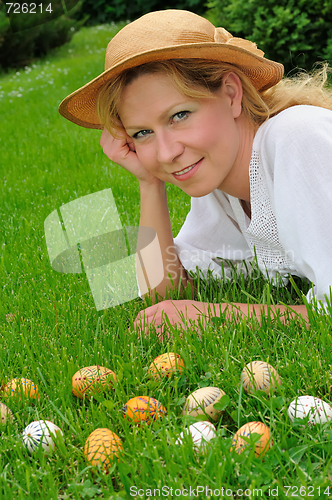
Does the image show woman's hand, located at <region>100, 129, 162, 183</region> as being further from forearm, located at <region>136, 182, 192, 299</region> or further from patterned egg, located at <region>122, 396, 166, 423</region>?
patterned egg, located at <region>122, 396, 166, 423</region>

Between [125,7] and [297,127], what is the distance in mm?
16863

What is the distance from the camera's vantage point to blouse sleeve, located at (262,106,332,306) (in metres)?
1.87

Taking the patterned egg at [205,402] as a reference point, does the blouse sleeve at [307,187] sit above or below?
Result: above

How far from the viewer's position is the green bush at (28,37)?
1129cm

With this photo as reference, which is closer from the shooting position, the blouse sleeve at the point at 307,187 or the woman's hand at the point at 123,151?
the blouse sleeve at the point at 307,187

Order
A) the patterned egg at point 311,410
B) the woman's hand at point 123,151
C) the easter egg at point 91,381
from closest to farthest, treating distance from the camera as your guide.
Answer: the patterned egg at point 311,410
the easter egg at point 91,381
the woman's hand at point 123,151

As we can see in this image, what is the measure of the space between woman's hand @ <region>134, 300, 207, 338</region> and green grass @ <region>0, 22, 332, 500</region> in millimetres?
63

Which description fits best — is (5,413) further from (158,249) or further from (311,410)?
(158,249)

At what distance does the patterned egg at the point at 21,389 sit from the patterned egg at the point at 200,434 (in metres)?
0.61

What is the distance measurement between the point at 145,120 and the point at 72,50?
12792 mm

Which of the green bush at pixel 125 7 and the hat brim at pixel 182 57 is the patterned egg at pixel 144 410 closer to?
the hat brim at pixel 182 57

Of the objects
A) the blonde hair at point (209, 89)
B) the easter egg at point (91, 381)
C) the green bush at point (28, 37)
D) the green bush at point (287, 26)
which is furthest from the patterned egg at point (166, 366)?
the green bush at point (28, 37)

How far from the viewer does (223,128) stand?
206 cm

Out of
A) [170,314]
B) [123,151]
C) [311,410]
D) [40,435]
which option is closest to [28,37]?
[123,151]
